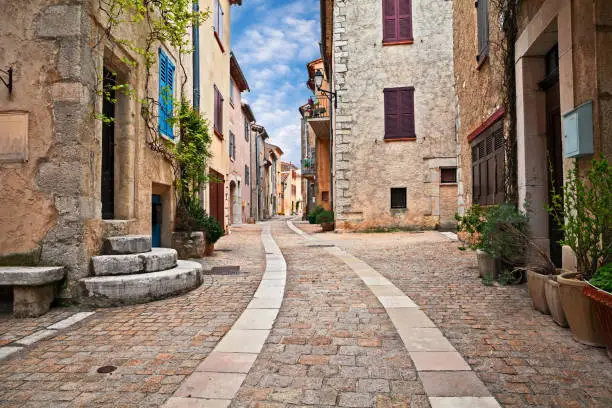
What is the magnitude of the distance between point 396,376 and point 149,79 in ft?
17.5

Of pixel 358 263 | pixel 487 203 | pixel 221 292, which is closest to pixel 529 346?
pixel 221 292

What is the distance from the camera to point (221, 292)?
4602mm

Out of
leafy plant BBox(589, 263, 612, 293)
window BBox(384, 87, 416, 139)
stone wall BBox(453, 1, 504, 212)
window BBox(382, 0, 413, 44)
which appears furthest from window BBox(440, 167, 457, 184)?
leafy plant BBox(589, 263, 612, 293)

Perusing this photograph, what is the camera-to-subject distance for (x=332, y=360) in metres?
2.58

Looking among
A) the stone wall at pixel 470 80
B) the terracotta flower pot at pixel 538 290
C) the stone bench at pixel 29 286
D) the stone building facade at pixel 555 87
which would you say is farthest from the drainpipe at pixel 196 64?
the terracotta flower pot at pixel 538 290

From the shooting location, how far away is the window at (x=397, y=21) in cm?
1387

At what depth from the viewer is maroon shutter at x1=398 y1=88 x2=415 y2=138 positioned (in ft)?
45.0

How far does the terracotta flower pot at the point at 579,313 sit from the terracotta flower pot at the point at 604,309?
12cm

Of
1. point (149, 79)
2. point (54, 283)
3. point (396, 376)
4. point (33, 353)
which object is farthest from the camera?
point (149, 79)

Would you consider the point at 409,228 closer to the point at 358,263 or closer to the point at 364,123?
the point at 364,123

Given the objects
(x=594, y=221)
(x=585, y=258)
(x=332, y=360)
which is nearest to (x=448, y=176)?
(x=585, y=258)

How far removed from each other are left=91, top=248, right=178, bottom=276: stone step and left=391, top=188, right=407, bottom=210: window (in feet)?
33.5

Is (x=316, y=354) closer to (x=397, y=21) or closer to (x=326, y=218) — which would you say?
(x=326, y=218)

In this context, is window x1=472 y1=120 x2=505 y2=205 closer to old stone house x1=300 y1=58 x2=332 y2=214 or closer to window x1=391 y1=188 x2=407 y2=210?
window x1=391 y1=188 x2=407 y2=210
